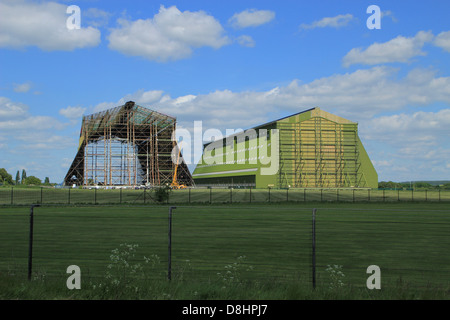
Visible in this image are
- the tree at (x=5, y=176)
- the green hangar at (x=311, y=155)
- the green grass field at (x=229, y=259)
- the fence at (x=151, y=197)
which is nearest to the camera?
the green grass field at (x=229, y=259)

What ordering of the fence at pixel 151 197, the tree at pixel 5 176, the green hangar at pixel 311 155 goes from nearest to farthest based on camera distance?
1. the fence at pixel 151 197
2. the green hangar at pixel 311 155
3. the tree at pixel 5 176

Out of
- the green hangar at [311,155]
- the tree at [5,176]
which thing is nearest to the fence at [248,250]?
the green hangar at [311,155]

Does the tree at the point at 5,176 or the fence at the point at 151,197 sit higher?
the tree at the point at 5,176

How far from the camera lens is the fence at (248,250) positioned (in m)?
9.80

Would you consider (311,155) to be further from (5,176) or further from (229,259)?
(5,176)

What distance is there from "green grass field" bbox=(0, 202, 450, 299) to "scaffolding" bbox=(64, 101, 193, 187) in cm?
6123

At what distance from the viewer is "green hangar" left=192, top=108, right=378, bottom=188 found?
257ft

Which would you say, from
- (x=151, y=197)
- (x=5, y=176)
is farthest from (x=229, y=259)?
(x=5, y=176)

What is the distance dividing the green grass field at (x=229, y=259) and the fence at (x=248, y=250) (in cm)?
3

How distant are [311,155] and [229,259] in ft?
231

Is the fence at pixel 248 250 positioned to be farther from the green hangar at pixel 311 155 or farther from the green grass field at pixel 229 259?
the green hangar at pixel 311 155

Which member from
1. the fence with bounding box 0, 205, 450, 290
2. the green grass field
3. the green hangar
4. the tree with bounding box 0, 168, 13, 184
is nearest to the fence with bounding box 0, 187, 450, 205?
the green hangar

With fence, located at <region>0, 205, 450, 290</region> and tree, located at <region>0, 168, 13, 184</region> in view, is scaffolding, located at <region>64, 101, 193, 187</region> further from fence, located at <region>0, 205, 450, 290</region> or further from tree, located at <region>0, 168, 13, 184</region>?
fence, located at <region>0, 205, 450, 290</region>

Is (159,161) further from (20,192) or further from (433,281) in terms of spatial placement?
(433,281)
